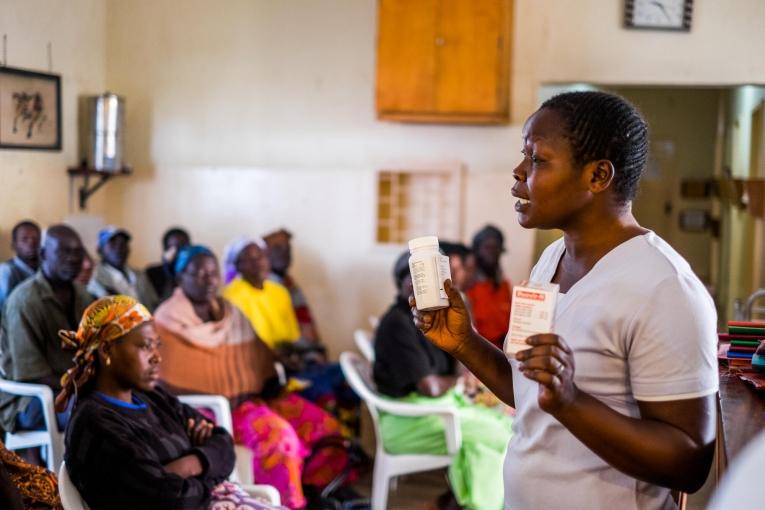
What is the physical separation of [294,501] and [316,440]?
1.53ft

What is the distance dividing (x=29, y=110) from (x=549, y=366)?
174 inches

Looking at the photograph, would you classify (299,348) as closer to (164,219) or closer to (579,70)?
(164,219)

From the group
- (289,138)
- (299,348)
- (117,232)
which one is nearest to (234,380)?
(299,348)

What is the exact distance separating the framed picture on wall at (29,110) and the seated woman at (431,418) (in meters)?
2.28

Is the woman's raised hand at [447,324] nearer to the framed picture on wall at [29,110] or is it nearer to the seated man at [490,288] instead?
the seated man at [490,288]

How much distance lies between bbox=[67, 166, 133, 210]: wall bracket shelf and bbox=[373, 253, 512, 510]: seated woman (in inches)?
96.5

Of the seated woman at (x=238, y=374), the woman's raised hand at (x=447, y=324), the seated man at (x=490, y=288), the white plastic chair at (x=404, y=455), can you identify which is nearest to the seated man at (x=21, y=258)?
the seated woman at (x=238, y=374)

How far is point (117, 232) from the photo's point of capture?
17.5ft

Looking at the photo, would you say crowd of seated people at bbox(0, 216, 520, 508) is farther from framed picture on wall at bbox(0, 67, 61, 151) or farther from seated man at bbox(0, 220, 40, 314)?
framed picture on wall at bbox(0, 67, 61, 151)

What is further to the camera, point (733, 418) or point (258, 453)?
point (258, 453)

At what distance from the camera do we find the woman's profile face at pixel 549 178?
4.63ft

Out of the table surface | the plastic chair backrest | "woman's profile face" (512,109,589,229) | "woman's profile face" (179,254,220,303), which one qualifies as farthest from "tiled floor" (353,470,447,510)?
"woman's profile face" (512,109,589,229)

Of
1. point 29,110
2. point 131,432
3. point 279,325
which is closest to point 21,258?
point 29,110

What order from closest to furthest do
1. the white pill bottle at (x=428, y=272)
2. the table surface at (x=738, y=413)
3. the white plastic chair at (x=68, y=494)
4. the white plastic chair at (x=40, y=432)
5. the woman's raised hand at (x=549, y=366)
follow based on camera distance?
1. the woman's raised hand at (x=549, y=366)
2. the table surface at (x=738, y=413)
3. the white pill bottle at (x=428, y=272)
4. the white plastic chair at (x=68, y=494)
5. the white plastic chair at (x=40, y=432)
